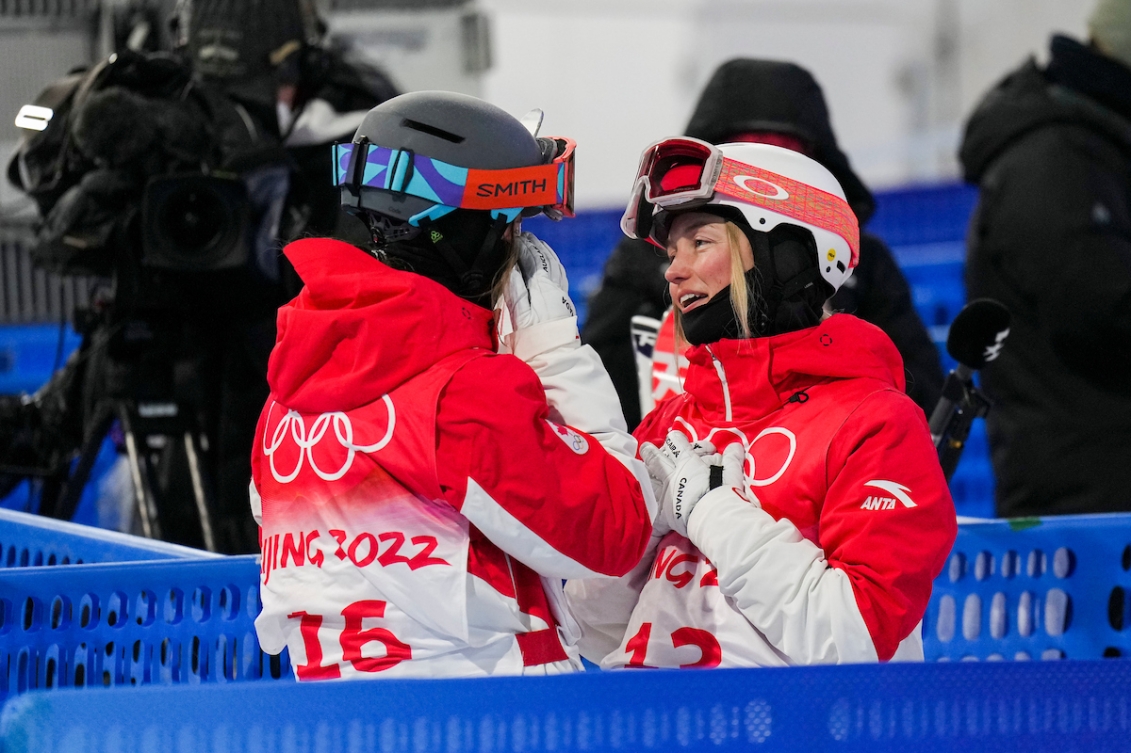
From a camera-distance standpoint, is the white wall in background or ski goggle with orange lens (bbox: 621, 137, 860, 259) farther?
the white wall in background

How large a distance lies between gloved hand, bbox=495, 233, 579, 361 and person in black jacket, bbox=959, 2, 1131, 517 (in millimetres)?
1511

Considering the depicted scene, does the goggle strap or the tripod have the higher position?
the goggle strap

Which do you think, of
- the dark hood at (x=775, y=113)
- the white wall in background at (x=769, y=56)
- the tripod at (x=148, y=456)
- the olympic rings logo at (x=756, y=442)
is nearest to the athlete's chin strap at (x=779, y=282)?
the olympic rings logo at (x=756, y=442)

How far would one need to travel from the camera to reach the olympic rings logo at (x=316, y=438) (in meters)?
1.64

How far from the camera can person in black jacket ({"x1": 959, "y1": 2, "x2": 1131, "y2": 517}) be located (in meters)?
3.00

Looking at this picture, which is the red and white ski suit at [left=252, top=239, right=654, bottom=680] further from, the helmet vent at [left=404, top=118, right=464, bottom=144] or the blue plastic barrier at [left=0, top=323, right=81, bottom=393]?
the blue plastic barrier at [left=0, top=323, right=81, bottom=393]

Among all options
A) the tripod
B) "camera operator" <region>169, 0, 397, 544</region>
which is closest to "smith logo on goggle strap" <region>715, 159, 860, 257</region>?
"camera operator" <region>169, 0, 397, 544</region>

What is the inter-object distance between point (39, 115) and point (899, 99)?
673 cm

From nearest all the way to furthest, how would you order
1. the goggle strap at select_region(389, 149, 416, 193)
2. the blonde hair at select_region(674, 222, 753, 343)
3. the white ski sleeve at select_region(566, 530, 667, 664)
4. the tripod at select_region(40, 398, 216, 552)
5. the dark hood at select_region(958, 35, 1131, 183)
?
the goggle strap at select_region(389, 149, 416, 193) < the blonde hair at select_region(674, 222, 753, 343) < the white ski sleeve at select_region(566, 530, 667, 664) < the tripod at select_region(40, 398, 216, 552) < the dark hood at select_region(958, 35, 1131, 183)

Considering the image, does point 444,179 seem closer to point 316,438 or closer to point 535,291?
point 535,291

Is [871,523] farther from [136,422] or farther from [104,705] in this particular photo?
[136,422]

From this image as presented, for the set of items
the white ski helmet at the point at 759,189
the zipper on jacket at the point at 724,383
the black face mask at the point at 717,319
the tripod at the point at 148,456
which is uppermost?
the white ski helmet at the point at 759,189

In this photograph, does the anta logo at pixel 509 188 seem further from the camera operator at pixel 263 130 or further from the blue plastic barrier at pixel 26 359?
the blue plastic barrier at pixel 26 359

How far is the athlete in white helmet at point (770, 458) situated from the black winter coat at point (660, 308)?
0.82 m
